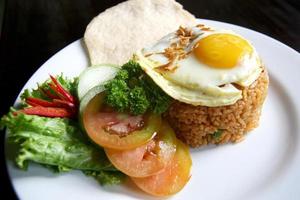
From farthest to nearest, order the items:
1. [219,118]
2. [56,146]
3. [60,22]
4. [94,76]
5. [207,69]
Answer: [60,22] → [94,76] → [219,118] → [207,69] → [56,146]

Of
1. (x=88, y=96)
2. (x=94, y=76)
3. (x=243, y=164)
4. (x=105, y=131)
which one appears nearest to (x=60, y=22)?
(x=94, y=76)

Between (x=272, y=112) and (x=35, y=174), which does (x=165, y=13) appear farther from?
(x=35, y=174)

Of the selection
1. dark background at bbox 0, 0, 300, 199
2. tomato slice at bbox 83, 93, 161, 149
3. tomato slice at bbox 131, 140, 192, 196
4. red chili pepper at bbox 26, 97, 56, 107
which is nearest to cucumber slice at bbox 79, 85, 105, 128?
tomato slice at bbox 83, 93, 161, 149

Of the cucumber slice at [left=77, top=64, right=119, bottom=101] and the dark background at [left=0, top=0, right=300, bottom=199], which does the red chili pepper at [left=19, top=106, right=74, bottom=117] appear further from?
the dark background at [left=0, top=0, right=300, bottom=199]

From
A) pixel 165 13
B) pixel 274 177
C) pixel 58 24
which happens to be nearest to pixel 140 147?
pixel 274 177

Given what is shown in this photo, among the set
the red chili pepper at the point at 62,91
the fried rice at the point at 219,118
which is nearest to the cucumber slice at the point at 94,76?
the red chili pepper at the point at 62,91

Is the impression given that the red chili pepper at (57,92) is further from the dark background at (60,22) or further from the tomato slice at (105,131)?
the dark background at (60,22)

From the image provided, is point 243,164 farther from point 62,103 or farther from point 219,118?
point 62,103
